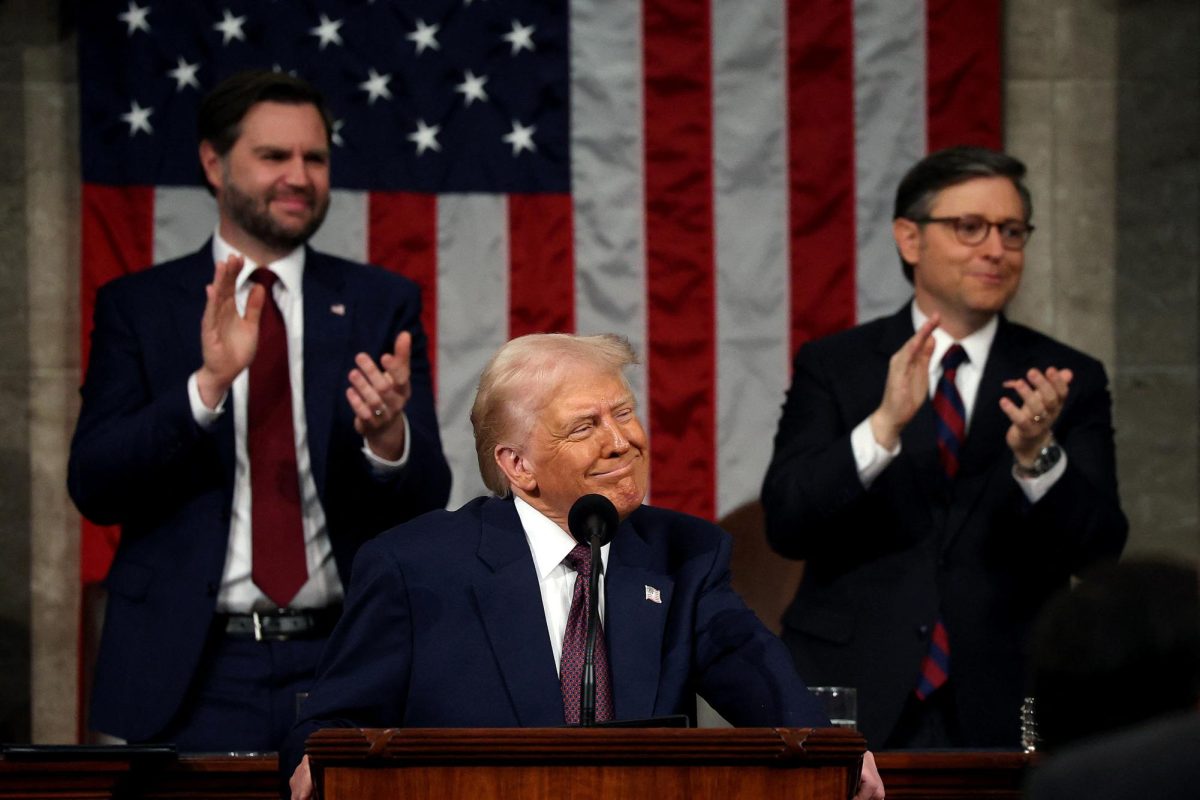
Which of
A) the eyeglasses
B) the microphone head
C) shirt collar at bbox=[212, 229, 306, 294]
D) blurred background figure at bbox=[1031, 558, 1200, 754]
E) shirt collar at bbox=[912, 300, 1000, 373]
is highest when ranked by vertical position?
the eyeglasses

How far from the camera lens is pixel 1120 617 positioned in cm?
169

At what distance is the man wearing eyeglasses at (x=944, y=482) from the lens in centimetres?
412

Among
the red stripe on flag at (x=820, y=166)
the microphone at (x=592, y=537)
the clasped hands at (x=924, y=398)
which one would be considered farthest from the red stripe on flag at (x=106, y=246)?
the microphone at (x=592, y=537)

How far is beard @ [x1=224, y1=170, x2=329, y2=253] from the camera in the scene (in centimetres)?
439

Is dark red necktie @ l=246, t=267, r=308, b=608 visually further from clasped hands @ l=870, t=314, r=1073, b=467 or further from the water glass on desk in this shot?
clasped hands @ l=870, t=314, r=1073, b=467

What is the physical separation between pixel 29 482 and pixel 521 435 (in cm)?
295

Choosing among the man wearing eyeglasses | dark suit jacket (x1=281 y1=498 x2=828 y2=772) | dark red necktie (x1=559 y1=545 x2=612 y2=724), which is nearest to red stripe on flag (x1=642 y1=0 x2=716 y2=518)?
the man wearing eyeglasses

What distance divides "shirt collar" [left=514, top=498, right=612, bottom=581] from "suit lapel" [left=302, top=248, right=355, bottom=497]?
1.11m

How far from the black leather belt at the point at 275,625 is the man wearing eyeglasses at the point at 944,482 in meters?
1.05

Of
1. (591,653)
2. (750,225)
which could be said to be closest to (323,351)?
(591,653)

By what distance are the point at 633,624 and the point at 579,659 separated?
121 mm

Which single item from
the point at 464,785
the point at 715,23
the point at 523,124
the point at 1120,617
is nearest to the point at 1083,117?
the point at 715,23

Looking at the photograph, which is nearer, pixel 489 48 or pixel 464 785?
pixel 464 785

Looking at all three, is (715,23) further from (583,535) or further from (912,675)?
(583,535)
